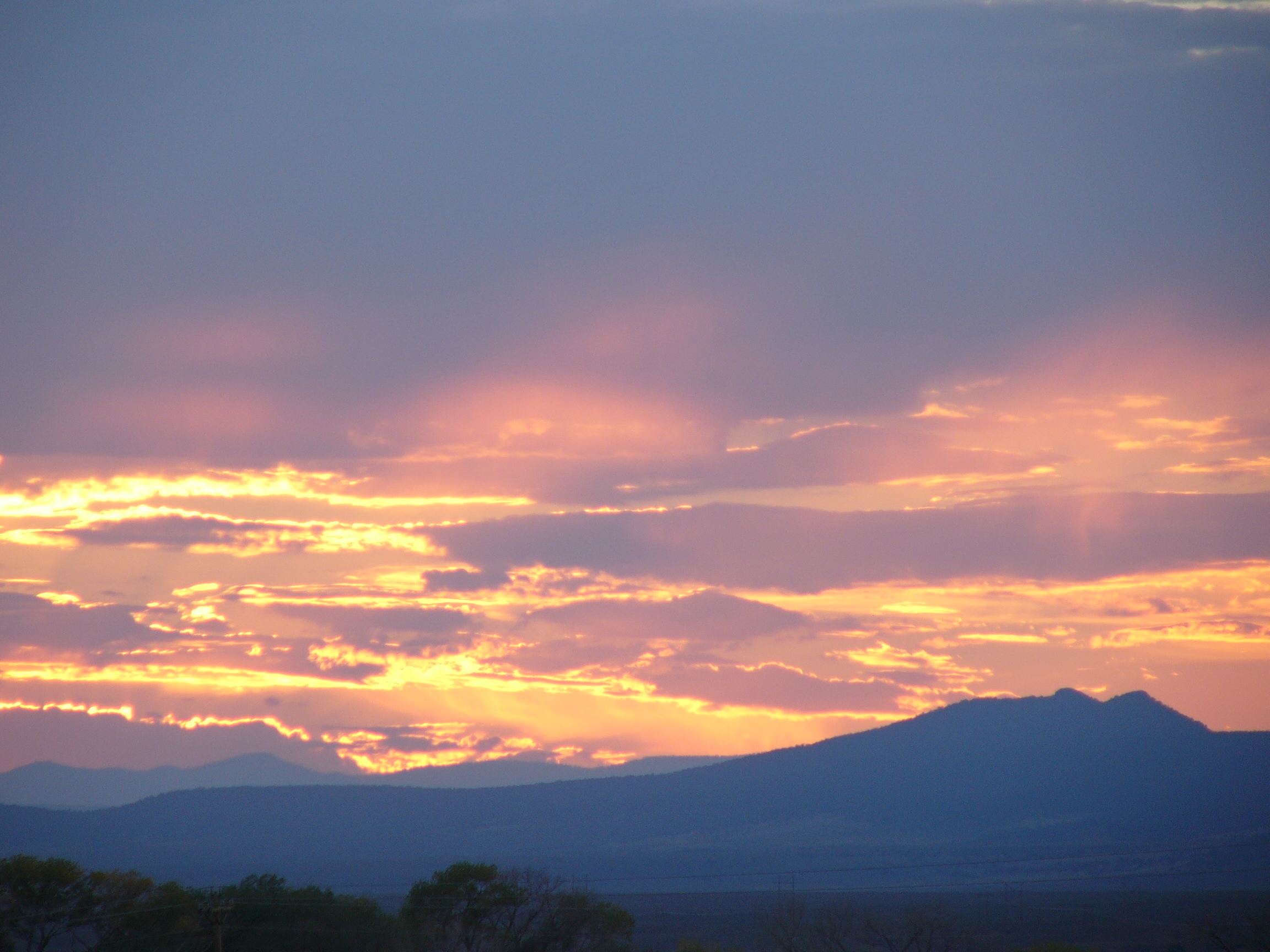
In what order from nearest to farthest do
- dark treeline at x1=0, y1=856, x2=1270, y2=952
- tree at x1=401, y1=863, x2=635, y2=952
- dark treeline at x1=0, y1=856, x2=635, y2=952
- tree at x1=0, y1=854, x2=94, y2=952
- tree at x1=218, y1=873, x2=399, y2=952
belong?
dark treeline at x1=0, y1=856, x2=1270, y2=952 → dark treeline at x1=0, y1=856, x2=635, y2=952 → tree at x1=0, y1=854, x2=94, y2=952 → tree at x1=218, y1=873, x2=399, y2=952 → tree at x1=401, y1=863, x2=635, y2=952

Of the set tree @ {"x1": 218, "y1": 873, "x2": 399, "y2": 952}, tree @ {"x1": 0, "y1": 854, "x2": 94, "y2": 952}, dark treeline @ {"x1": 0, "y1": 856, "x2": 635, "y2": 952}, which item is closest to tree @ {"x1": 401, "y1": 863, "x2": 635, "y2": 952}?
dark treeline @ {"x1": 0, "y1": 856, "x2": 635, "y2": 952}

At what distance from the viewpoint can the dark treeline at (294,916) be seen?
232ft

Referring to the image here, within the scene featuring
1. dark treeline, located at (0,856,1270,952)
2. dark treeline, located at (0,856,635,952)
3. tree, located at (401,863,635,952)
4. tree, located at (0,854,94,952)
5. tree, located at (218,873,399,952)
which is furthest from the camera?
tree, located at (401,863,635,952)

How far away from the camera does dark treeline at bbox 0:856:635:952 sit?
2788 inches

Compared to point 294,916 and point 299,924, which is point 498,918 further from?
point 294,916

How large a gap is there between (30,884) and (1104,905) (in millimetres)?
128388

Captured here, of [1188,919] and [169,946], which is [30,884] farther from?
[1188,919]

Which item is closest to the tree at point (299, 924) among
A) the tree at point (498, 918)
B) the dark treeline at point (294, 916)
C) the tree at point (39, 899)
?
the dark treeline at point (294, 916)

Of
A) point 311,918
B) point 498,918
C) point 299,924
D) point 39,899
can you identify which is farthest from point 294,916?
point 39,899

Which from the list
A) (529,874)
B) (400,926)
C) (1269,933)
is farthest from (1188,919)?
(400,926)

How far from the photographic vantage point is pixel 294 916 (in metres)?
75.1

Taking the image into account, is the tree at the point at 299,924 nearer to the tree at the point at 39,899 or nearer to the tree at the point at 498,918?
the tree at the point at 498,918

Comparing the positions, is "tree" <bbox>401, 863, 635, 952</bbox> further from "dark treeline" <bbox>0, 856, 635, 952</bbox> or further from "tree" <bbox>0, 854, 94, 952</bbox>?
"tree" <bbox>0, 854, 94, 952</bbox>

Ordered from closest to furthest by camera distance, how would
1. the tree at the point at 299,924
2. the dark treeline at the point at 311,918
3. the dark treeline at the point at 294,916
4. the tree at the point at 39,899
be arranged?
the dark treeline at the point at 311,918
the dark treeline at the point at 294,916
the tree at the point at 39,899
the tree at the point at 299,924
